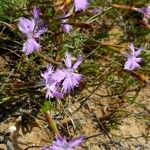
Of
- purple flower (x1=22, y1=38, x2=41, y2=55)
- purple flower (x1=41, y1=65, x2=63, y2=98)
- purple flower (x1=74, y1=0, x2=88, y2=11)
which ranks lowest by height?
purple flower (x1=41, y1=65, x2=63, y2=98)

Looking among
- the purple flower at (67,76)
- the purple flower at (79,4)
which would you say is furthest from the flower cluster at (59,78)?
the purple flower at (79,4)

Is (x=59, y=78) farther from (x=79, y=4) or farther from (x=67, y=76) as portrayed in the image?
(x=79, y=4)

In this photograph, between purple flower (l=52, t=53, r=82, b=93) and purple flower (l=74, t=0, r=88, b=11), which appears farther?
purple flower (l=74, t=0, r=88, b=11)

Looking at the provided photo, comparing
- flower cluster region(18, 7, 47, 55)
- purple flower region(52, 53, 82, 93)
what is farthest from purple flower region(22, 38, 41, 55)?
purple flower region(52, 53, 82, 93)

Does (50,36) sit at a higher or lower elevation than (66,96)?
higher

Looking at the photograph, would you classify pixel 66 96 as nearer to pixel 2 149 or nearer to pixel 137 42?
pixel 2 149

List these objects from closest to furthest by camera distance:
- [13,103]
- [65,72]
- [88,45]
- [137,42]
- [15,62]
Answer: [65,72], [13,103], [15,62], [88,45], [137,42]

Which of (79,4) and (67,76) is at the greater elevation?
(79,4)

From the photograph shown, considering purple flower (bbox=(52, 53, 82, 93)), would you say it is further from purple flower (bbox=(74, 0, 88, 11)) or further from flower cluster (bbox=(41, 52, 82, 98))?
purple flower (bbox=(74, 0, 88, 11))

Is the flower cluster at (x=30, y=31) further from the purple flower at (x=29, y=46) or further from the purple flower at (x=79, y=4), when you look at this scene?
the purple flower at (x=79, y=4)

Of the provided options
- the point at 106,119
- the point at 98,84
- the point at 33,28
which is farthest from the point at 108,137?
the point at 33,28

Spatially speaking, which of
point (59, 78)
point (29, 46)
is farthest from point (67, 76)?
point (29, 46)
